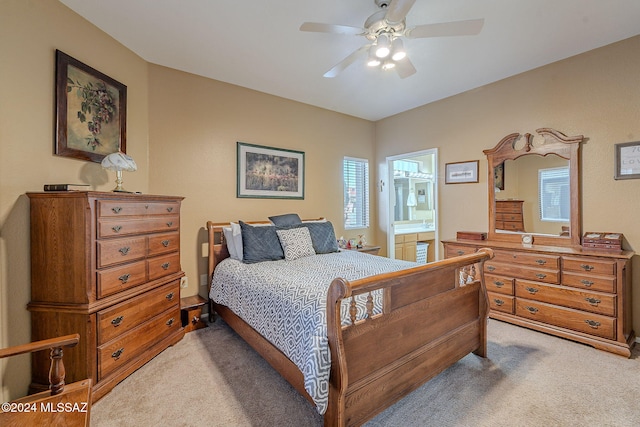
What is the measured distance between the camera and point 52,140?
81.4 inches

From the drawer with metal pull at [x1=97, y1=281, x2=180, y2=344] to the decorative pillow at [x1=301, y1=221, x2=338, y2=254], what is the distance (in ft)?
5.02

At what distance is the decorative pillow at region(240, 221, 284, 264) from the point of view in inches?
116

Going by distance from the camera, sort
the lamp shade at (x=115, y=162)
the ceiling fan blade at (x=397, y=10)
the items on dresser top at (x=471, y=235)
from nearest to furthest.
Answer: the ceiling fan blade at (x=397, y=10) < the lamp shade at (x=115, y=162) < the items on dresser top at (x=471, y=235)

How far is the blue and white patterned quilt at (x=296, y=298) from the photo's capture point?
147 centimetres

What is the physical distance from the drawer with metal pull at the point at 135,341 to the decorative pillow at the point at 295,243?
1.20 metres

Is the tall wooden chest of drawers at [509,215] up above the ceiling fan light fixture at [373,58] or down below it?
below

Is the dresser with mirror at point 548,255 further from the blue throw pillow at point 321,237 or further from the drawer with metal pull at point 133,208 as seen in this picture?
the drawer with metal pull at point 133,208

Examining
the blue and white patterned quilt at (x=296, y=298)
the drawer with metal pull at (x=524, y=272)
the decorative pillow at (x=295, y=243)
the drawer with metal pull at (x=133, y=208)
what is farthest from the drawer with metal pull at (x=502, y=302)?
the drawer with metal pull at (x=133, y=208)

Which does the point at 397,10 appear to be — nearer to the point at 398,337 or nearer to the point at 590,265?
the point at 398,337

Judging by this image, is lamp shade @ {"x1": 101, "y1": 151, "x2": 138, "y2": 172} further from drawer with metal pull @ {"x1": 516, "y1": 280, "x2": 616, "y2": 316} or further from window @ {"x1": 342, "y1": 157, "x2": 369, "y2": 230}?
drawer with metal pull @ {"x1": 516, "y1": 280, "x2": 616, "y2": 316}

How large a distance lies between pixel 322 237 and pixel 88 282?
2240 millimetres

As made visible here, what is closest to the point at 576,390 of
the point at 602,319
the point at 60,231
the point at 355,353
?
the point at 602,319

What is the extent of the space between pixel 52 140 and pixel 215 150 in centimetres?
151

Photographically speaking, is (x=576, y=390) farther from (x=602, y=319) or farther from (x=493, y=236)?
(x=493, y=236)
